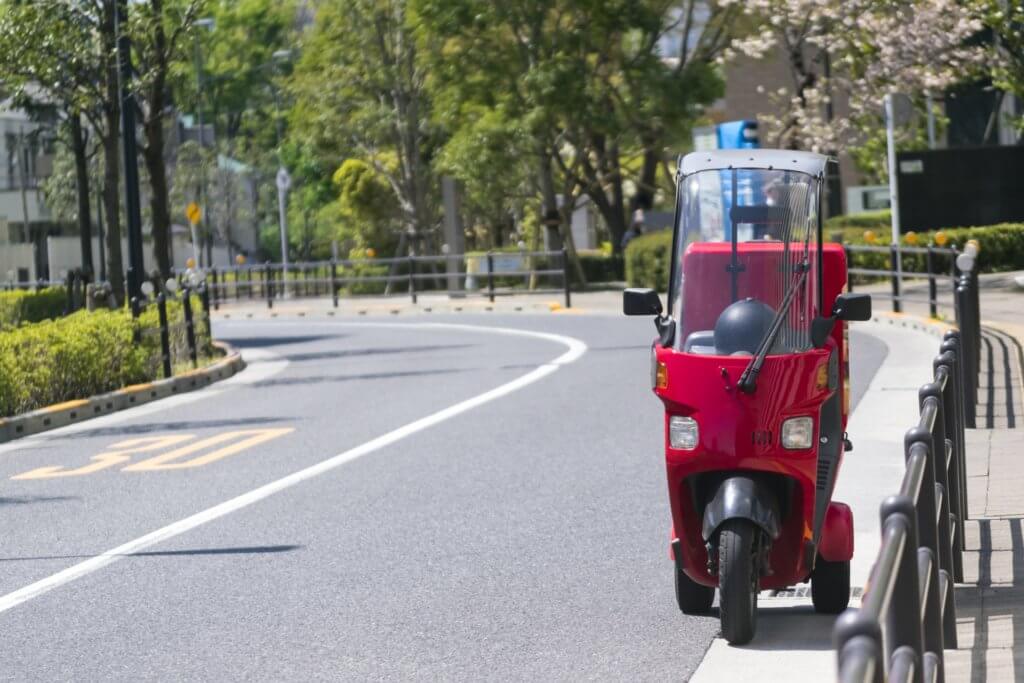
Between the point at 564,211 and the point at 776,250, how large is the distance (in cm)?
3956

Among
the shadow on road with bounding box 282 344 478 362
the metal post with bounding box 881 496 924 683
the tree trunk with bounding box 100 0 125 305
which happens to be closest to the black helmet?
the metal post with bounding box 881 496 924 683

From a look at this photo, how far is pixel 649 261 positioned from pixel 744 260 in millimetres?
31193

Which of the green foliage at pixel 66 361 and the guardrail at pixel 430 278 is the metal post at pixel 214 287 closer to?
the guardrail at pixel 430 278

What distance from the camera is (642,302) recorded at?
303 inches

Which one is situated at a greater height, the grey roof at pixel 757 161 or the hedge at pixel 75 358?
the grey roof at pixel 757 161

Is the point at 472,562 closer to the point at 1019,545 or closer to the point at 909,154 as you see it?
the point at 1019,545

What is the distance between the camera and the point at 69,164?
262 ft

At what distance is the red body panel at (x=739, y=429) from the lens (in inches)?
278

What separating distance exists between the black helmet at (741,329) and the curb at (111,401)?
38.0 feet

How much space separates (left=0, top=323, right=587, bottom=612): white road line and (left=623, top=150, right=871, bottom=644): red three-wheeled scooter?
10.9 feet

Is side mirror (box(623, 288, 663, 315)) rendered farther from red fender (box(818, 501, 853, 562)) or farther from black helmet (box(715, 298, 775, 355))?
red fender (box(818, 501, 853, 562))

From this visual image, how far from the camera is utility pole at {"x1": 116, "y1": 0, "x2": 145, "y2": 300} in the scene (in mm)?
24969

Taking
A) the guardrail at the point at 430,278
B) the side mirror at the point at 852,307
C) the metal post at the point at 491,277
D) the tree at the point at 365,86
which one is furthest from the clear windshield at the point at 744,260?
the tree at the point at 365,86

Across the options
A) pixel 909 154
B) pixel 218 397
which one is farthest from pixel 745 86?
pixel 218 397
